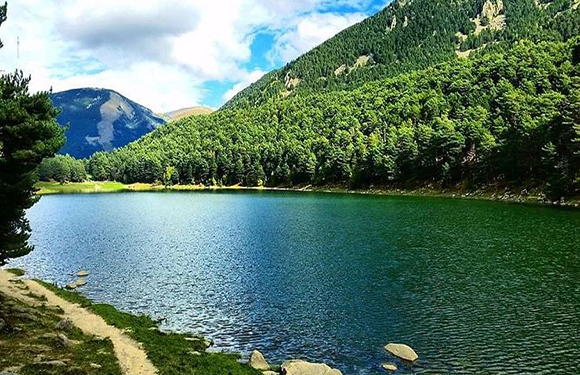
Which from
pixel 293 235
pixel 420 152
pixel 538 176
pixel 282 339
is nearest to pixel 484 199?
pixel 538 176

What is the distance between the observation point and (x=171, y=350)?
2875 centimetres

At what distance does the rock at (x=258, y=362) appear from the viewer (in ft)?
89.3

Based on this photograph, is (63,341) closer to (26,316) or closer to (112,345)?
(112,345)

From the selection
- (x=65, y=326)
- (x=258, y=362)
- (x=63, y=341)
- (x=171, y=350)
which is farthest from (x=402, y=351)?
(x=65, y=326)

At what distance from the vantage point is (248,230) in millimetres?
87750

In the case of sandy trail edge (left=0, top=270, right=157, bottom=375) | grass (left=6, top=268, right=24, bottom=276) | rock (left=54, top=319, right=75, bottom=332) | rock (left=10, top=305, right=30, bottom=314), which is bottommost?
grass (left=6, top=268, right=24, bottom=276)

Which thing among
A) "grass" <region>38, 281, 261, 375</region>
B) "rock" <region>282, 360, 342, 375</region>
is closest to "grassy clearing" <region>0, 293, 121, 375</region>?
"grass" <region>38, 281, 261, 375</region>

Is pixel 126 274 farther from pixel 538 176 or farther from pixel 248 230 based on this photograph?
pixel 538 176

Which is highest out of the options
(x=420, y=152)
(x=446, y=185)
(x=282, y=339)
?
(x=420, y=152)

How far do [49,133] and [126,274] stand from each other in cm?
2478

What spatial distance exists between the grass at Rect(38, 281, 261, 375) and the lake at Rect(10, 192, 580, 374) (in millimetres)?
2260

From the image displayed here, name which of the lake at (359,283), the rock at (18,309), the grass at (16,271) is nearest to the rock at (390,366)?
the lake at (359,283)

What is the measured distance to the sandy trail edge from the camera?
995 inches

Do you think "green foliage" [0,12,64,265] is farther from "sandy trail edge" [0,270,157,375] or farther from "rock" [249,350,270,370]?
"rock" [249,350,270,370]
